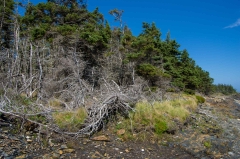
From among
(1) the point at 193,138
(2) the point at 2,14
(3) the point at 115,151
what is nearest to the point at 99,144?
(3) the point at 115,151

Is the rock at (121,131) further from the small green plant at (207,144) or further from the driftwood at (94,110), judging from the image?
the small green plant at (207,144)

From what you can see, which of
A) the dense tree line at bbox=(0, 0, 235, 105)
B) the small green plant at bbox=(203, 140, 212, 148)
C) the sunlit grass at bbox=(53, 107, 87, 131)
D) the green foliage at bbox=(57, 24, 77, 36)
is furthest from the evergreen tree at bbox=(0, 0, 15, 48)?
the small green plant at bbox=(203, 140, 212, 148)

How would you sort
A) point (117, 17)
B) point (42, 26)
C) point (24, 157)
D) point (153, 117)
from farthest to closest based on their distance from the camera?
point (117, 17)
point (42, 26)
point (153, 117)
point (24, 157)

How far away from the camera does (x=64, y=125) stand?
230 inches

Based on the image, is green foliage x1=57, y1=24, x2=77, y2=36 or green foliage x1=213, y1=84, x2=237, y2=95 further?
green foliage x1=213, y1=84, x2=237, y2=95

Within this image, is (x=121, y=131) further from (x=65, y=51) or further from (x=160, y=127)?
(x=65, y=51)

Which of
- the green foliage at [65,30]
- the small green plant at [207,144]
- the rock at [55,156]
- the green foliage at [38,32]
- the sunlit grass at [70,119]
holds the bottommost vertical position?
the small green plant at [207,144]

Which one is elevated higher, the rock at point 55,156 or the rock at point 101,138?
the rock at point 101,138

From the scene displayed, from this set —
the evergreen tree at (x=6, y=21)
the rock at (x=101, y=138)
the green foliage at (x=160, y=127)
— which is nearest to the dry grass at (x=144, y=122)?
the green foliage at (x=160, y=127)

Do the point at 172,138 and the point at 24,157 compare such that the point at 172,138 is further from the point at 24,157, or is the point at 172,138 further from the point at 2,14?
the point at 2,14

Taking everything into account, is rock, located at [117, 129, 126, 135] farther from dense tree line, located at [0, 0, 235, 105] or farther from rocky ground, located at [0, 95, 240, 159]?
dense tree line, located at [0, 0, 235, 105]

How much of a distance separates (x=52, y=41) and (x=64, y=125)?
7.72 meters

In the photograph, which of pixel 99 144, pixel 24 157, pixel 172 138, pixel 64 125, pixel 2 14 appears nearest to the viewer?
pixel 24 157

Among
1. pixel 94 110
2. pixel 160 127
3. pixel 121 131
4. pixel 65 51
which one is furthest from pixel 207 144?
pixel 65 51
